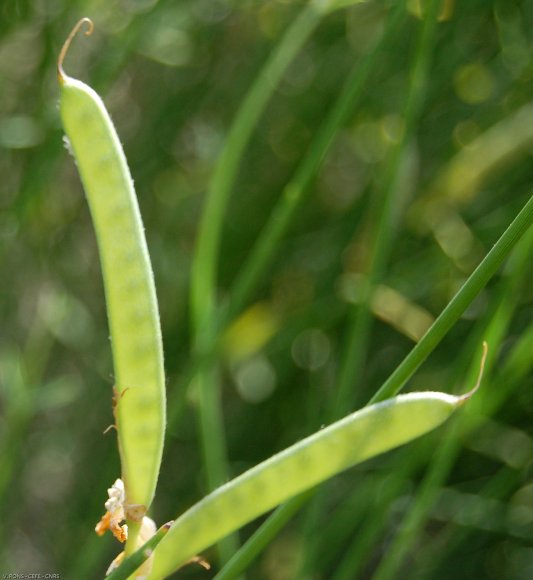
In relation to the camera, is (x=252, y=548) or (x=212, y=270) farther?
(x=212, y=270)

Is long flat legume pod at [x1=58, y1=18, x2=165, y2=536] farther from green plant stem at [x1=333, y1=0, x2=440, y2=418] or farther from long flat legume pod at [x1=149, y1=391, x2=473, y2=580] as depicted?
green plant stem at [x1=333, y1=0, x2=440, y2=418]

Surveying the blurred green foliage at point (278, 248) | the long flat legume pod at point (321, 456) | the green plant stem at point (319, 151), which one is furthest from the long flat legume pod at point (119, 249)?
the blurred green foliage at point (278, 248)

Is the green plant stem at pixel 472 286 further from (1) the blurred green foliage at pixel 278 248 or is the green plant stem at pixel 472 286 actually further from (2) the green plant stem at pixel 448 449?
(1) the blurred green foliage at pixel 278 248

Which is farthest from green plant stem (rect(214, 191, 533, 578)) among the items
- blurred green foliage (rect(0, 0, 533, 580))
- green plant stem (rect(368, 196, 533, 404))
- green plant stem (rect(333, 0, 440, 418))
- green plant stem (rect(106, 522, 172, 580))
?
blurred green foliage (rect(0, 0, 533, 580))

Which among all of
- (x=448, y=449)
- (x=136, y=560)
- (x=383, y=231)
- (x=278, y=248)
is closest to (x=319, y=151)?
(x=383, y=231)

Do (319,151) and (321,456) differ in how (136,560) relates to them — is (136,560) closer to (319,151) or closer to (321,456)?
(321,456)

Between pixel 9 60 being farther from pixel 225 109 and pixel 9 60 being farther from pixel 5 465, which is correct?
pixel 5 465
